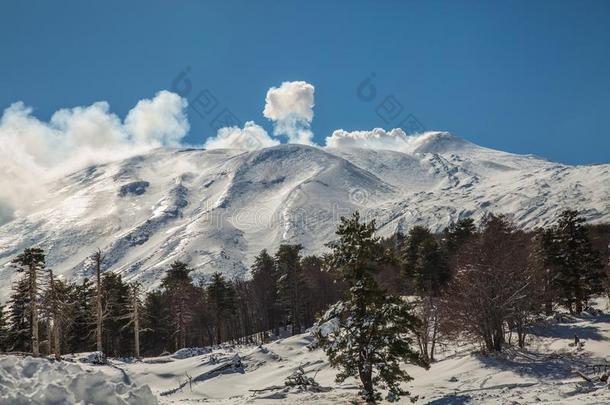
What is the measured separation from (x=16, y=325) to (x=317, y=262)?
157ft

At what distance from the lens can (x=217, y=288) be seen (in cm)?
6562

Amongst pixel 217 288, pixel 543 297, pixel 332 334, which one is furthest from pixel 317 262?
pixel 332 334

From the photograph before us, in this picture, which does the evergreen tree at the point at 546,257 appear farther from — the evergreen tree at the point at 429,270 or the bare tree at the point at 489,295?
the bare tree at the point at 489,295

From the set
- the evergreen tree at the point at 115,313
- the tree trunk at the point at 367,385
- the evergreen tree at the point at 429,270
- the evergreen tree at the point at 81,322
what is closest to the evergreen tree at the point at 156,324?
the evergreen tree at the point at 115,313

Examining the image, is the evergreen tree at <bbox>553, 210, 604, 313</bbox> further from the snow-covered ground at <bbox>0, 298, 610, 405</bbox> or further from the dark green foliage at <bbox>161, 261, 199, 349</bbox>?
the dark green foliage at <bbox>161, 261, 199, 349</bbox>

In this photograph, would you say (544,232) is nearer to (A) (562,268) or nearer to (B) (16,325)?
(A) (562,268)

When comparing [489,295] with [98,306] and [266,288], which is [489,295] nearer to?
[98,306]

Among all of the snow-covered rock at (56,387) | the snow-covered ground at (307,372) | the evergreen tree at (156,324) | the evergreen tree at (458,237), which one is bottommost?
the snow-covered ground at (307,372)

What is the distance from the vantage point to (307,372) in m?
37.2

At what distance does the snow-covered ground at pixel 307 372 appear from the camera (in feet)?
56.5

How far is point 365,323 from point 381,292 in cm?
162

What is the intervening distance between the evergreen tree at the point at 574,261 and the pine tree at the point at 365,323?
32.0 meters

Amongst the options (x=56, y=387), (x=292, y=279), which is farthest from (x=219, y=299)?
(x=56, y=387)

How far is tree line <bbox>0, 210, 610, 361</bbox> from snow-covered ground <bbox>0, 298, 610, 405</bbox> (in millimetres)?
2592
